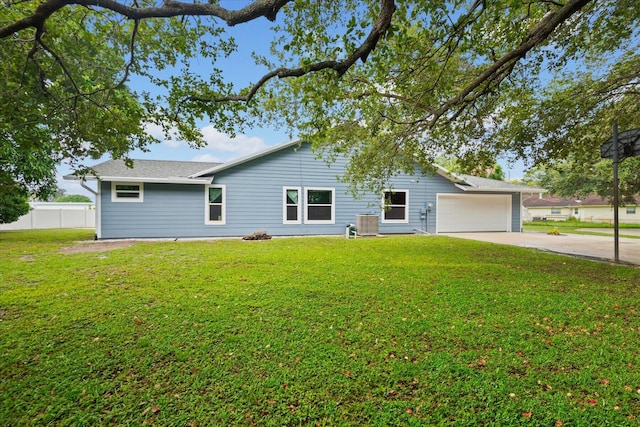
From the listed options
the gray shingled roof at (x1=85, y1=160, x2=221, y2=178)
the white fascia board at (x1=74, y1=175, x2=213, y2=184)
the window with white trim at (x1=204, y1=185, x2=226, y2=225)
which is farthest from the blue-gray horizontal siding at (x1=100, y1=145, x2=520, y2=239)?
the gray shingled roof at (x1=85, y1=160, x2=221, y2=178)

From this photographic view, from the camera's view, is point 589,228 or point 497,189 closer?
point 497,189

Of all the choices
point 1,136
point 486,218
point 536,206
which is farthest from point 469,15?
point 536,206

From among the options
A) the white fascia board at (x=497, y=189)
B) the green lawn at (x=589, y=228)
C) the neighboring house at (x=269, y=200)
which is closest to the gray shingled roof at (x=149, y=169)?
the neighboring house at (x=269, y=200)

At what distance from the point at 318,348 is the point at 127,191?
416 inches

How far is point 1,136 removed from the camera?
3760 millimetres

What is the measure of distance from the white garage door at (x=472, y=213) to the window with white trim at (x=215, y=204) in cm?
989

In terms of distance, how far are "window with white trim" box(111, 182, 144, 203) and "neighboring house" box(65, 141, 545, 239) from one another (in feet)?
0.10

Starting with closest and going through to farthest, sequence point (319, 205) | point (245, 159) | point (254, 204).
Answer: point (245, 159)
point (254, 204)
point (319, 205)

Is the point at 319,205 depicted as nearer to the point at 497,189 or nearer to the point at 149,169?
the point at 149,169

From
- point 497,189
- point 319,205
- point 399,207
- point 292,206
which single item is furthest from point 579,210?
point 292,206

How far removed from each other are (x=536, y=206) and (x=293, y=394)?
4342 centimetres

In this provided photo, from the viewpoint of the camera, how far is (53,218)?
779 inches

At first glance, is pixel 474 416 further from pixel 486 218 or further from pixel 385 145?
pixel 486 218

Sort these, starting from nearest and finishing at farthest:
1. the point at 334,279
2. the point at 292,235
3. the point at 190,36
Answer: the point at 190,36
the point at 334,279
the point at 292,235
